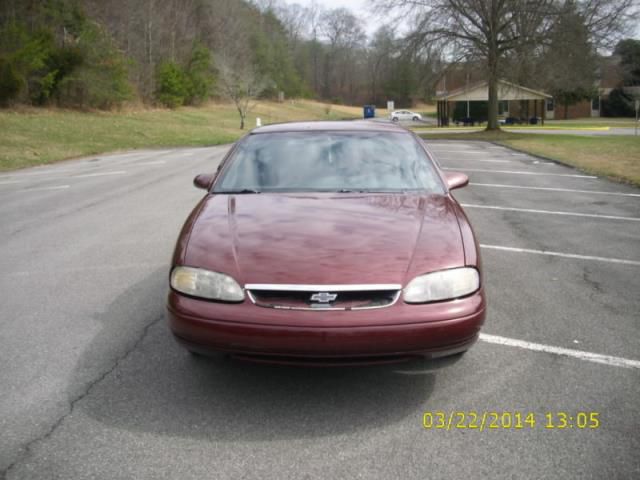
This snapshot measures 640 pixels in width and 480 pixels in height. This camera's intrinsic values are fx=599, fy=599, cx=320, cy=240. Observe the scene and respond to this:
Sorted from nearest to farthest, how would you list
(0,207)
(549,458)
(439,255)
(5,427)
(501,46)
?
1. (549,458)
2. (5,427)
3. (439,255)
4. (0,207)
5. (501,46)

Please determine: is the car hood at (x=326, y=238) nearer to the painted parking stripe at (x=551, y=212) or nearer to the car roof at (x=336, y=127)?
the car roof at (x=336, y=127)

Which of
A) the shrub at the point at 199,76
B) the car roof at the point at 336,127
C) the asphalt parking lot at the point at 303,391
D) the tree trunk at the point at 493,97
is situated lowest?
the asphalt parking lot at the point at 303,391

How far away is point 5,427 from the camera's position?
2951 mm

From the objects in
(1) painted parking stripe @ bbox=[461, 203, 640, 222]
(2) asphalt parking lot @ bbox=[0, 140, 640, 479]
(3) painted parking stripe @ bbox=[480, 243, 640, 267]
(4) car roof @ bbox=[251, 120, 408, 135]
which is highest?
(4) car roof @ bbox=[251, 120, 408, 135]

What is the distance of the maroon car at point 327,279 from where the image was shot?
288cm

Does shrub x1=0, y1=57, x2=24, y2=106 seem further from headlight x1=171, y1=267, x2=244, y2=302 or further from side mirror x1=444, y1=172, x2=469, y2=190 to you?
headlight x1=171, y1=267, x2=244, y2=302

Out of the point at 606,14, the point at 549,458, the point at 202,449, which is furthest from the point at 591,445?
the point at 606,14

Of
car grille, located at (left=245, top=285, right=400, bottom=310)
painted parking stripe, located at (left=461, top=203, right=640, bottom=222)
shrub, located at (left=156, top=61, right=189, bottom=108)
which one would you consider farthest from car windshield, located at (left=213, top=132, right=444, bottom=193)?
shrub, located at (left=156, top=61, right=189, bottom=108)

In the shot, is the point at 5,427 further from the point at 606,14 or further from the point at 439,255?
the point at 606,14

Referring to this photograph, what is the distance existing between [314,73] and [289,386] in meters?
119

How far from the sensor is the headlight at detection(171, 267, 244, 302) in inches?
119

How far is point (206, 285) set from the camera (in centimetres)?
309

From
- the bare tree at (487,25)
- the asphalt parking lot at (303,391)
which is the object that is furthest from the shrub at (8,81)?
the asphalt parking lot at (303,391)

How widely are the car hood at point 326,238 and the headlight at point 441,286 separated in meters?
0.04
